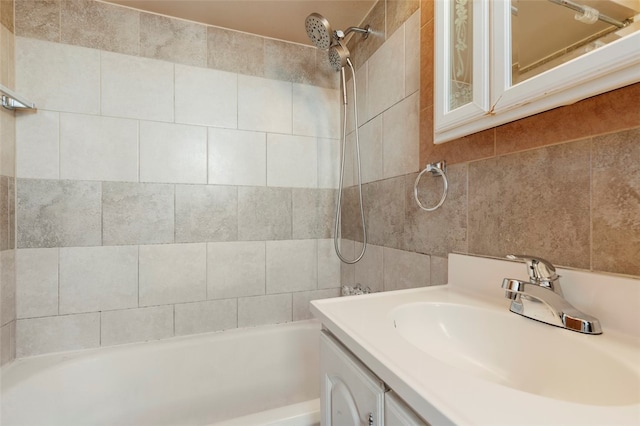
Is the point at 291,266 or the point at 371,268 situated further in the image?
the point at 291,266

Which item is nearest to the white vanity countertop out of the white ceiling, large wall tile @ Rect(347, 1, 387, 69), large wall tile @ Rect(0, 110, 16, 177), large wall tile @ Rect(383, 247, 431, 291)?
large wall tile @ Rect(383, 247, 431, 291)

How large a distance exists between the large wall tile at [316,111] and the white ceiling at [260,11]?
1.10 feet

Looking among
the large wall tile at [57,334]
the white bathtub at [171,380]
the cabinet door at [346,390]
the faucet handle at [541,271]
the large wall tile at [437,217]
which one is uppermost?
the large wall tile at [437,217]

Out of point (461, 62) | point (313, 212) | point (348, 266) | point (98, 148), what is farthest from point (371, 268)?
point (98, 148)

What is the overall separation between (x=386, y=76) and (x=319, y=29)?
40 centimetres

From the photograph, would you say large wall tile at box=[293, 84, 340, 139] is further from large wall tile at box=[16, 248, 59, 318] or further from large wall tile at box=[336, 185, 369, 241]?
large wall tile at box=[16, 248, 59, 318]

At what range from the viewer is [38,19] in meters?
1.35

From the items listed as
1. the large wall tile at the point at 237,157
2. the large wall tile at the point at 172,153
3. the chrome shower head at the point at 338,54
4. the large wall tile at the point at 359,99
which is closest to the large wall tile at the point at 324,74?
the large wall tile at the point at 359,99

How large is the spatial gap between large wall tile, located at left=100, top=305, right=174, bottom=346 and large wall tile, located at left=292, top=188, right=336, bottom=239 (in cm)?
82

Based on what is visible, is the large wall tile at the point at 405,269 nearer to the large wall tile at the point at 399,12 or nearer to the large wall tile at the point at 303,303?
the large wall tile at the point at 303,303

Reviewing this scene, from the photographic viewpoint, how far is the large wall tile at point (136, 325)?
1.44m

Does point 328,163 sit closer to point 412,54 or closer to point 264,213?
point 264,213

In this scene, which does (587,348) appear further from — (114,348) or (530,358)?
(114,348)

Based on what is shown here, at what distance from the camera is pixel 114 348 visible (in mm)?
1426
